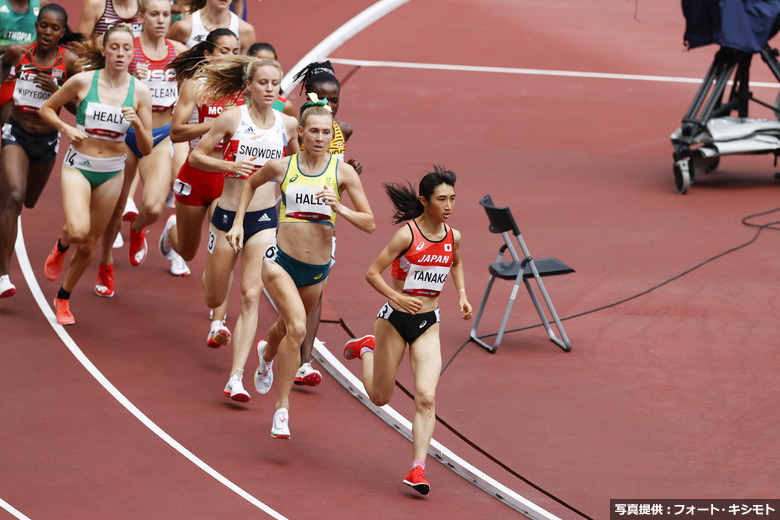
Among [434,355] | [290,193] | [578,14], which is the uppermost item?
[290,193]

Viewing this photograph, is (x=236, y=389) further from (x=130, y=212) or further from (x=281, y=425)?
(x=130, y=212)

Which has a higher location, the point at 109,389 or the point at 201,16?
the point at 201,16

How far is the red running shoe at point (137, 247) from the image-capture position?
12336 mm

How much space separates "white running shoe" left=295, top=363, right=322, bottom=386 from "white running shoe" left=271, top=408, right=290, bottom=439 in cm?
126

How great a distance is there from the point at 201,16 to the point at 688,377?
602cm

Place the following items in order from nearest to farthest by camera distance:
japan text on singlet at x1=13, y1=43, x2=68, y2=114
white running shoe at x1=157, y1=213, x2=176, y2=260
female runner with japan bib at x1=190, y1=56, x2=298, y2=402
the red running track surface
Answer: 1. the red running track surface
2. female runner with japan bib at x1=190, y1=56, x2=298, y2=402
3. japan text on singlet at x1=13, y1=43, x2=68, y2=114
4. white running shoe at x1=157, y1=213, x2=176, y2=260

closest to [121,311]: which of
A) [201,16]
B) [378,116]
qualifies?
[201,16]

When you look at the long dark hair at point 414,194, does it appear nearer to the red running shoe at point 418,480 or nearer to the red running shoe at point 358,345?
the red running shoe at point 358,345

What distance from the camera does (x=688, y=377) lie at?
1068cm

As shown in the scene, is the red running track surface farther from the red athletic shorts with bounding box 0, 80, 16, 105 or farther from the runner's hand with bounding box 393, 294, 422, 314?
the red athletic shorts with bounding box 0, 80, 16, 105

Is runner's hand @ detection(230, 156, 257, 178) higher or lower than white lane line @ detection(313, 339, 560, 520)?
higher

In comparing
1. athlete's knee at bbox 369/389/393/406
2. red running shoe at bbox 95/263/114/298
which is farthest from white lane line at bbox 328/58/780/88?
athlete's knee at bbox 369/389/393/406

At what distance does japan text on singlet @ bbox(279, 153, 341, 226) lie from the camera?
28.7 feet

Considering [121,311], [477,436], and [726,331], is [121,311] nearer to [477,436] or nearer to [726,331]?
[477,436]
